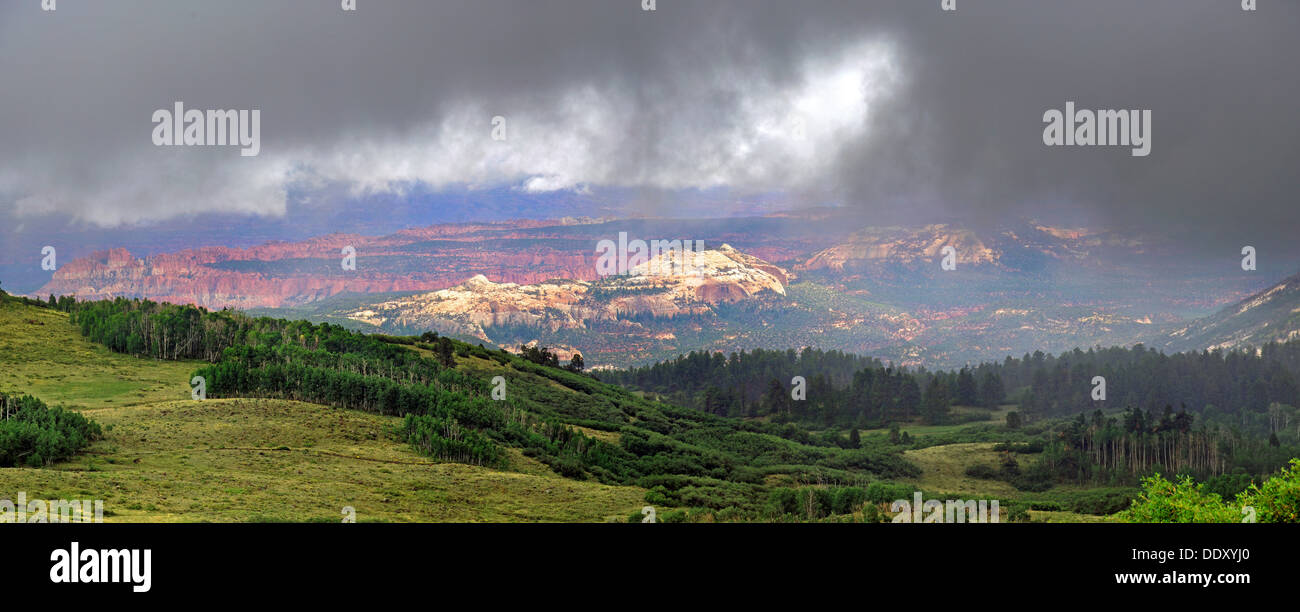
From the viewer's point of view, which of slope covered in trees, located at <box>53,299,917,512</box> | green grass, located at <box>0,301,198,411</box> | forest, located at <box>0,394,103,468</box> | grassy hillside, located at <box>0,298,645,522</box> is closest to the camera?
grassy hillside, located at <box>0,298,645,522</box>

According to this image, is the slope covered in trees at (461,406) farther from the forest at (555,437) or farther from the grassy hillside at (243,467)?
the grassy hillside at (243,467)

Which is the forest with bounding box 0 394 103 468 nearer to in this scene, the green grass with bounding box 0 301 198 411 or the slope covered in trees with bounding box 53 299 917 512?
the green grass with bounding box 0 301 198 411

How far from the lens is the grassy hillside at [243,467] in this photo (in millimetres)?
57906

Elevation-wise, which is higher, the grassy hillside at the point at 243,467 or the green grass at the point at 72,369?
the green grass at the point at 72,369

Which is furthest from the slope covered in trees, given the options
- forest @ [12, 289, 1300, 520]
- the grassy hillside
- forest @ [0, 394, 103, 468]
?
forest @ [0, 394, 103, 468]

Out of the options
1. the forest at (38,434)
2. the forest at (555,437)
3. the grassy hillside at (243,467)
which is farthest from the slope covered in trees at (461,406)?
the forest at (38,434)

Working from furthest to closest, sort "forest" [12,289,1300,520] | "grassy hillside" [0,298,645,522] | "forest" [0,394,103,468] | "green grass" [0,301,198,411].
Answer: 1. "green grass" [0,301,198,411]
2. "forest" [12,289,1300,520]
3. "forest" [0,394,103,468]
4. "grassy hillside" [0,298,645,522]

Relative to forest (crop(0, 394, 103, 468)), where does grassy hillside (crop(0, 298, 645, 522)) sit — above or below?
below

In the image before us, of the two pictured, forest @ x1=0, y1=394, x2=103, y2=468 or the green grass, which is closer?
forest @ x1=0, y1=394, x2=103, y2=468

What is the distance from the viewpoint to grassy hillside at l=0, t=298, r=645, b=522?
5791 centimetres

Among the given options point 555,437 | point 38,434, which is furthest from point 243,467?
point 555,437

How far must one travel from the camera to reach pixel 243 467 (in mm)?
76188
